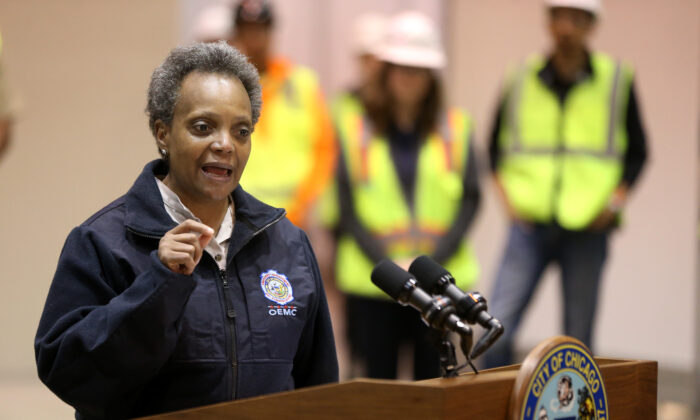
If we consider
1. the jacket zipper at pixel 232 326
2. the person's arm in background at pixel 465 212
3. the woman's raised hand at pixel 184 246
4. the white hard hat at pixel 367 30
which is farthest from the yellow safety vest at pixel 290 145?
the woman's raised hand at pixel 184 246

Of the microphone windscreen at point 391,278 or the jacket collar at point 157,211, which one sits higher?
the jacket collar at point 157,211

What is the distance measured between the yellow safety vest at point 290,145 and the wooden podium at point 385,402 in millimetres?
3415

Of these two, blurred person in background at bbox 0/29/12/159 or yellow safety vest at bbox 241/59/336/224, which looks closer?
blurred person in background at bbox 0/29/12/159

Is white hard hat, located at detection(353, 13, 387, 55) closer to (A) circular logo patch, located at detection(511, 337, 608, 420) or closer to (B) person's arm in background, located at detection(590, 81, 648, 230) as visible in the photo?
(B) person's arm in background, located at detection(590, 81, 648, 230)

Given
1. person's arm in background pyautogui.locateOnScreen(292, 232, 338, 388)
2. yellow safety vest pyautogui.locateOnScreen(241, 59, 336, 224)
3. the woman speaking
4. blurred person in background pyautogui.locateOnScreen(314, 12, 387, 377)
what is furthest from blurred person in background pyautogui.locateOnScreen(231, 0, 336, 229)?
the woman speaking

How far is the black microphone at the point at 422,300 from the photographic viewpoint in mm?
2182

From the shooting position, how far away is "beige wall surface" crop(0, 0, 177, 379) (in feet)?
22.2

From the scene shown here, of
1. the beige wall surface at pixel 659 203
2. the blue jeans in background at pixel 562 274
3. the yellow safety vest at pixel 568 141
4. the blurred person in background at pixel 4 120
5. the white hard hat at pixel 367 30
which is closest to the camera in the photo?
the blurred person in background at pixel 4 120

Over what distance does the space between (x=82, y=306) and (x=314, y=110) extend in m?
3.57

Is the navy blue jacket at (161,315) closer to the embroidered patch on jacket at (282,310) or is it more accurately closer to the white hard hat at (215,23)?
the embroidered patch on jacket at (282,310)

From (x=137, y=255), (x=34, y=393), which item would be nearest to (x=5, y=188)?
(x=34, y=393)

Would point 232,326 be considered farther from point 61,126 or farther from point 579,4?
point 61,126

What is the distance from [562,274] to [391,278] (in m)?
3.37

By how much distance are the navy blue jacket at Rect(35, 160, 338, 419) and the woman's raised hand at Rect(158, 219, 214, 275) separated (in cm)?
2
